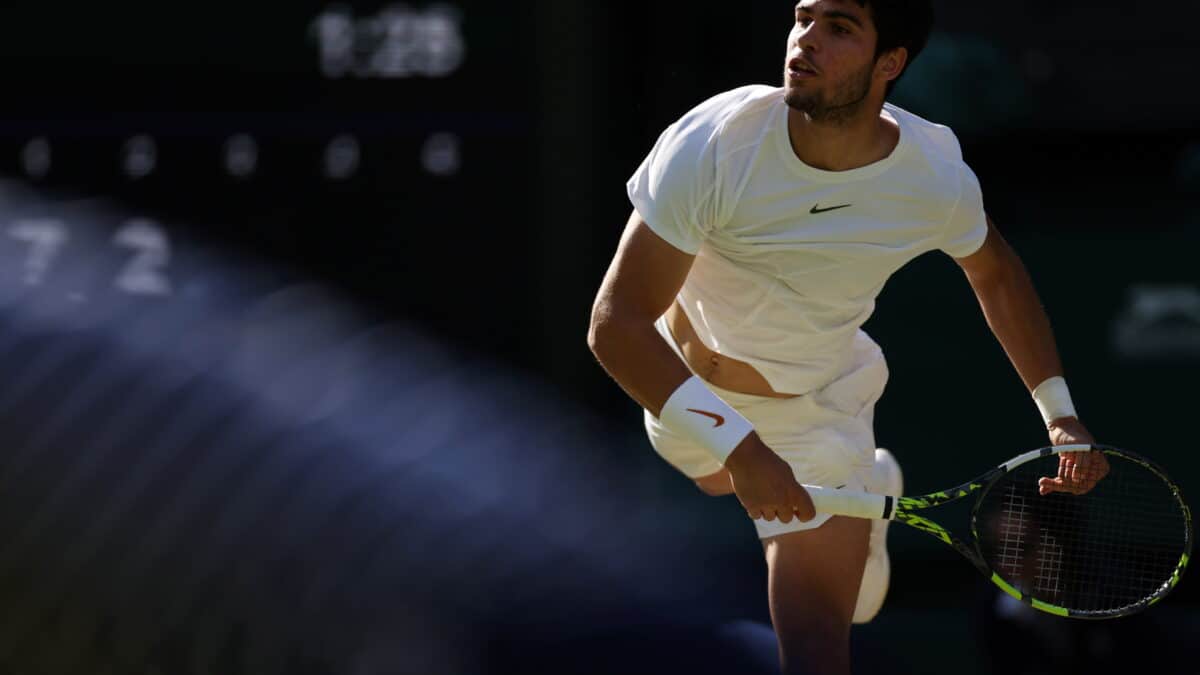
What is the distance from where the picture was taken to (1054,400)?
3912 mm

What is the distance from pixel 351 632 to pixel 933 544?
65.7 inches

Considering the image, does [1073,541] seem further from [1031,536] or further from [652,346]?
[652,346]

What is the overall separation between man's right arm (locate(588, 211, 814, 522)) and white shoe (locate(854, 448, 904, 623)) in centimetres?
69

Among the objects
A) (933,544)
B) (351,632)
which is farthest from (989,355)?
(351,632)

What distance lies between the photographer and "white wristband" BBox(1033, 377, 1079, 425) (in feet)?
12.8

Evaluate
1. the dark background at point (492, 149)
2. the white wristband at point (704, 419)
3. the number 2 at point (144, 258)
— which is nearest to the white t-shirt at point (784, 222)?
the white wristband at point (704, 419)

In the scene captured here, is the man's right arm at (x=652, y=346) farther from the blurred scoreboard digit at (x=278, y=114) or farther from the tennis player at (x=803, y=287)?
the blurred scoreboard digit at (x=278, y=114)

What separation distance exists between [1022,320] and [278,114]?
8.28 ft

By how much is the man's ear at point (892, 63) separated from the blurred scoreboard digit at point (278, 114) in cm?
220

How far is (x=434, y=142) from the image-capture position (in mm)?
5773

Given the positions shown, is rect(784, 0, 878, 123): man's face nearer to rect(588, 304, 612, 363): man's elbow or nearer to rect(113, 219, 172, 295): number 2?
rect(588, 304, 612, 363): man's elbow

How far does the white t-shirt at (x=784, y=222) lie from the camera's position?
11.7 feet

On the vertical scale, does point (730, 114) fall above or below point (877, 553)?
above

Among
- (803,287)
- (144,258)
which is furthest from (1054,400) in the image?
(144,258)
